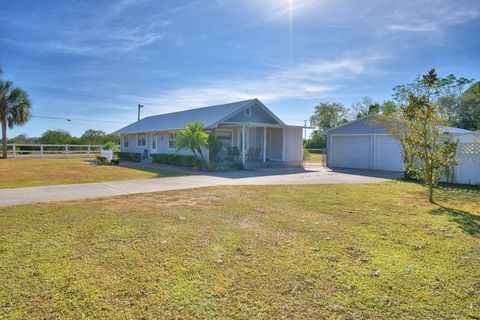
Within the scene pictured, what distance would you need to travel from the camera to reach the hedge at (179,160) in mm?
18744

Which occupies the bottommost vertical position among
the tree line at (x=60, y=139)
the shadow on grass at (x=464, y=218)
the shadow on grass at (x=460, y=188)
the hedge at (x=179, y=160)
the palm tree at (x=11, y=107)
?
the shadow on grass at (x=464, y=218)

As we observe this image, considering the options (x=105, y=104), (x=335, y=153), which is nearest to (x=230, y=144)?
(x=335, y=153)

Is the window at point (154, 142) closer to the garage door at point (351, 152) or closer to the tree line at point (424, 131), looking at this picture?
the garage door at point (351, 152)

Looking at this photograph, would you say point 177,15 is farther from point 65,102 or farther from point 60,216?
point 65,102

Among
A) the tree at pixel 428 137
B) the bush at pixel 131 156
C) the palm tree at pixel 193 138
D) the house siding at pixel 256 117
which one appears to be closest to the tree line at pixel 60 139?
the bush at pixel 131 156

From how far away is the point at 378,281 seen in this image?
3.63 m

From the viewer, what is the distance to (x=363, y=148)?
1980 cm

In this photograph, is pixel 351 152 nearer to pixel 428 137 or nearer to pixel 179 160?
pixel 179 160

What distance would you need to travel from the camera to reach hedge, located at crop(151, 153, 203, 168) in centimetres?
1874

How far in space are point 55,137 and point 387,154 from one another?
45265 millimetres

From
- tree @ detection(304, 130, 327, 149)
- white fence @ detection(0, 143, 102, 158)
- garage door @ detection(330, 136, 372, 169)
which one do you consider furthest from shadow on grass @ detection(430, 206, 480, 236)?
tree @ detection(304, 130, 327, 149)

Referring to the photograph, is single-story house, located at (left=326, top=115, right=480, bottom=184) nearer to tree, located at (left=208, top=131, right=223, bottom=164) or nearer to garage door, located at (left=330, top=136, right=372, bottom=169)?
garage door, located at (left=330, top=136, right=372, bottom=169)

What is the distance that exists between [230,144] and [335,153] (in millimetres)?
7464

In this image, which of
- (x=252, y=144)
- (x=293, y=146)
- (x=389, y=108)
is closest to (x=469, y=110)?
(x=389, y=108)
